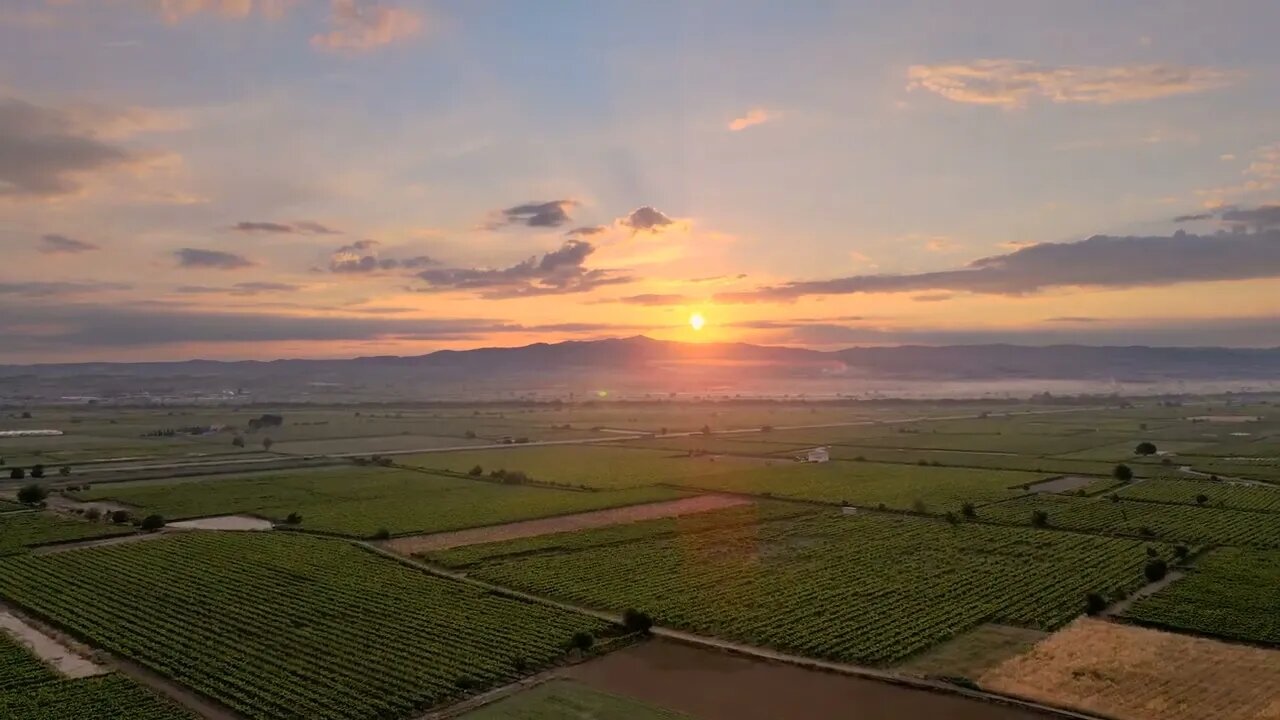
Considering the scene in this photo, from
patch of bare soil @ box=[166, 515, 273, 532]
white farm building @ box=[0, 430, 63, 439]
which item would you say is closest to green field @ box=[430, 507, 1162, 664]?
patch of bare soil @ box=[166, 515, 273, 532]

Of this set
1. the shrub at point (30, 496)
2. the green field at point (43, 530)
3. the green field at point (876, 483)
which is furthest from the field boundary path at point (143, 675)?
the green field at point (876, 483)

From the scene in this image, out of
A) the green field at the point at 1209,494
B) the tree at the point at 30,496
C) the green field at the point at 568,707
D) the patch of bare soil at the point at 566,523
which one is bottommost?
the green field at the point at 568,707

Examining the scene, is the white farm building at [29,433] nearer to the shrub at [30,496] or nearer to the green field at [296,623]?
the shrub at [30,496]

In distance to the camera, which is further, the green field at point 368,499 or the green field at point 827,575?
the green field at point 368,499

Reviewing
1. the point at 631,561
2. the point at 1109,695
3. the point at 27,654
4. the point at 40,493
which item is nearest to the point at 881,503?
the point at 631,561

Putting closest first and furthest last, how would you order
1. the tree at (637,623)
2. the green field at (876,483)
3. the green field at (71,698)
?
the green field at (71,698), the tree at (637,623), the green field at (876,483)

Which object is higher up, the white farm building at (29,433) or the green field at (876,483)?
the white farm building at (29,433)
